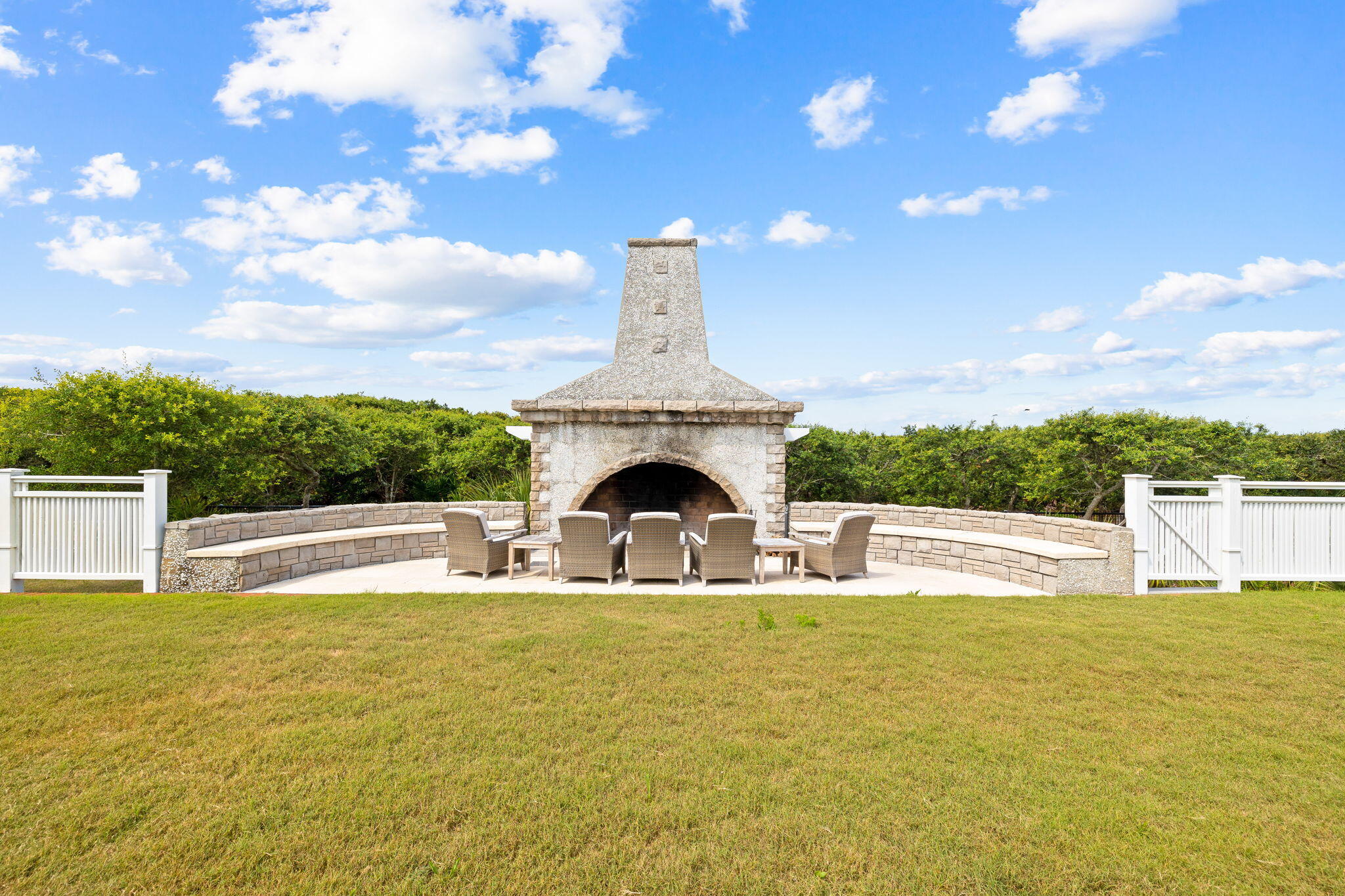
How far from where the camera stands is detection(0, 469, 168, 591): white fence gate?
7859 millimetres

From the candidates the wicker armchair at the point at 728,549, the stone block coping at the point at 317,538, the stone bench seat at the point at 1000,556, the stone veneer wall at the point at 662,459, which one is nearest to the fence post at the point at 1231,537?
the stone bench seat at the point at 1000,556

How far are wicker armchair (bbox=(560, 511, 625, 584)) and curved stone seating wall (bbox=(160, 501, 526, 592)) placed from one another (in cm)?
333

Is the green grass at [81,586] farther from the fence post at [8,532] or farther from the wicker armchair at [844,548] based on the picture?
the wicker armchair at [844,548]

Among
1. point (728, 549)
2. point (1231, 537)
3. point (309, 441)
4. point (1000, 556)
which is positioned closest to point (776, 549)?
point (728, 549)

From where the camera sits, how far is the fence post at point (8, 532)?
7984mm

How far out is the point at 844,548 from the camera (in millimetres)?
8797

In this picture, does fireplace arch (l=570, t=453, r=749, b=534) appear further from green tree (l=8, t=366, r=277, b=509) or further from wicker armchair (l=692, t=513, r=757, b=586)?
green tree (l=8, t=366, r=277, b=509)

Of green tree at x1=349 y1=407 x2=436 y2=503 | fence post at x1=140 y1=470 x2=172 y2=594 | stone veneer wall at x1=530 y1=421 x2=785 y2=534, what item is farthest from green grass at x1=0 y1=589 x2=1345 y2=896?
green tree at x1=349 y1=407 x2=436 y2=503

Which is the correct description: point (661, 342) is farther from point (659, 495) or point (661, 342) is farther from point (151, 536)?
point (151, 536)

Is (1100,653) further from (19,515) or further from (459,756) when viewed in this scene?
(19,515)

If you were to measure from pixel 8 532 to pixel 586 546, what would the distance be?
7363 mm

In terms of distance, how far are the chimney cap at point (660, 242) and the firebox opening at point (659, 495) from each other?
4.39m

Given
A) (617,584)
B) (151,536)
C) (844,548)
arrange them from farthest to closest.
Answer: (844,548), (617,584), (151,536)

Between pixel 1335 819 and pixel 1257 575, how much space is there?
23.9 feet
